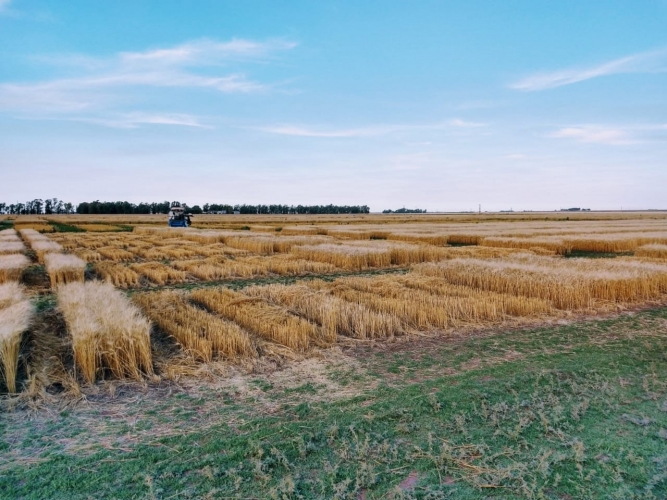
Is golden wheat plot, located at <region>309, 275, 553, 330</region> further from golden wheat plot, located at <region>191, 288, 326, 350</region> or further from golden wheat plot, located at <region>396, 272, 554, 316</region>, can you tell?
golden wheat plot, located at <region>191, 288, 326, 350</region>

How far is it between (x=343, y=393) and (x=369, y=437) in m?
1.18

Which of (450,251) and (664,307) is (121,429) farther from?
(450,251)

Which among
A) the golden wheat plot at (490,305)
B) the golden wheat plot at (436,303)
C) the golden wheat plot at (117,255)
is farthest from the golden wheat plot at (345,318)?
the golden wheat plot at (117,255)

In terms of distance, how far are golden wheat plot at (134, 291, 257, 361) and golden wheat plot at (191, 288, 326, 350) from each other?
45 cm

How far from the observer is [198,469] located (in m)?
3.88

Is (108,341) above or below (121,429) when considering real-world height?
above

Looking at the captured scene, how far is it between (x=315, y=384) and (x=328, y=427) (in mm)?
1318

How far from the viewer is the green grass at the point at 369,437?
366cm

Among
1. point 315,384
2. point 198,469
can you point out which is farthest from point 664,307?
point 198,469

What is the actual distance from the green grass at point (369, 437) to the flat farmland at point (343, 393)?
0.07ft

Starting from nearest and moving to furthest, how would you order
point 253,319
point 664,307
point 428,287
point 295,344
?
1. point 295,344
2. point 253,319
3. point 664,307
4. point 428,287

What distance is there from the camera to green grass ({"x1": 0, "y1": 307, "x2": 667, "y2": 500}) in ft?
12.0

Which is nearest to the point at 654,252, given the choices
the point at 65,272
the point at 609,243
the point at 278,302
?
the point at 609,243

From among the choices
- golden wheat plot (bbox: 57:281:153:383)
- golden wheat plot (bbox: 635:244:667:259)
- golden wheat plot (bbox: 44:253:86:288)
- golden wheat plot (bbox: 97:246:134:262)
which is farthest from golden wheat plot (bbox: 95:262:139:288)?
golden wheat plot (bbox: 635:244:667:259)
